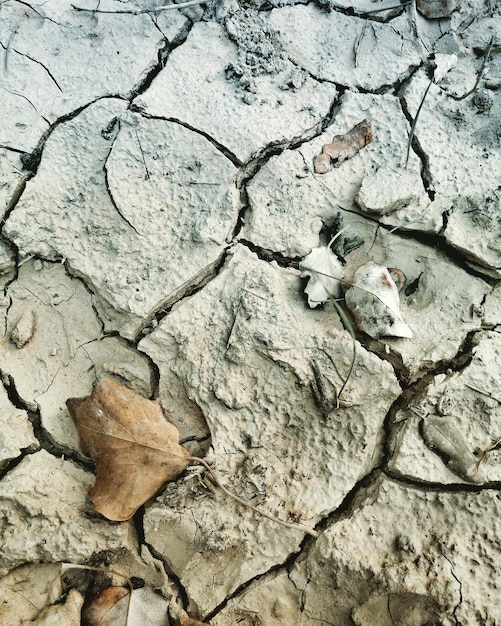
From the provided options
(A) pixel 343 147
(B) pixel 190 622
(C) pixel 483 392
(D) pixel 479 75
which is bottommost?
(B) pixel 190 622

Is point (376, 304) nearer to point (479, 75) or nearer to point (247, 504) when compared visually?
point (247, 504)

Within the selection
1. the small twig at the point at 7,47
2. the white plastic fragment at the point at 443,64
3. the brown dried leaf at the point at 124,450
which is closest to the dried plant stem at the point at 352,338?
the brown dried leaf at the point at 124,450

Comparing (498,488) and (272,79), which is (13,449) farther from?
(272,79)

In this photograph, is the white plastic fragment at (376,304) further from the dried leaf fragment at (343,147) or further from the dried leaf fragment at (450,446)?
the dried leaf fragment at (343,147)

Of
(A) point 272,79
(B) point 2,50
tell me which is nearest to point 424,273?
(A) point 272,79

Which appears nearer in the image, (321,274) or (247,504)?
(247,504)

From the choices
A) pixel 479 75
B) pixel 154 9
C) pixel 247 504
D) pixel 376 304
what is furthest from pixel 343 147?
pixel 247 504

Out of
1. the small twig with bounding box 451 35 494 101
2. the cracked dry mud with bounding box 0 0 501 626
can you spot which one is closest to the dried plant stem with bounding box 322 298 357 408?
the cracked dry mud with bounding box 0 0 501 626
